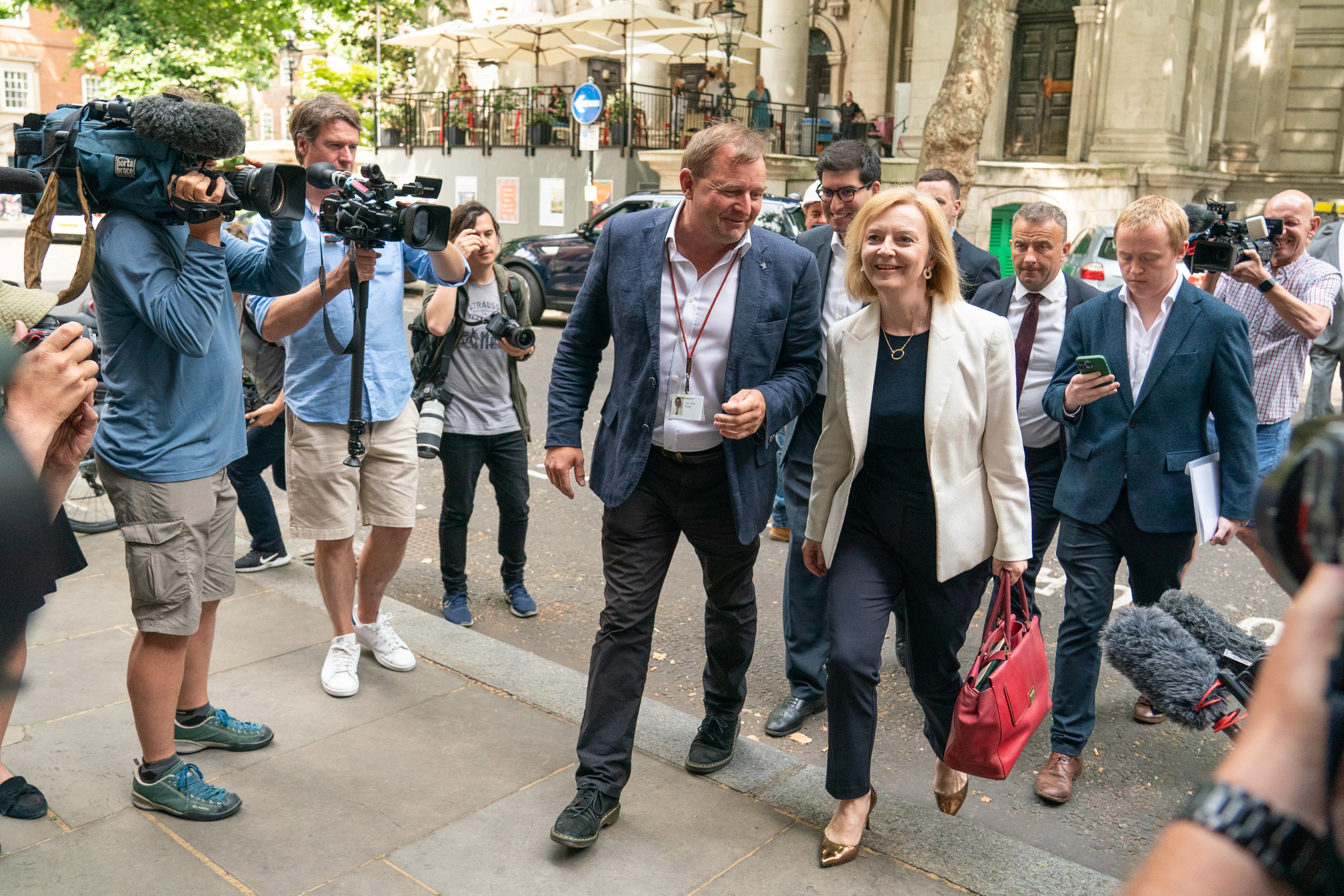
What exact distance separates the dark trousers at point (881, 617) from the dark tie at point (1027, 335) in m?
1.34

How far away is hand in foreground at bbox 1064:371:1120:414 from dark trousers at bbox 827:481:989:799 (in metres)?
0.81

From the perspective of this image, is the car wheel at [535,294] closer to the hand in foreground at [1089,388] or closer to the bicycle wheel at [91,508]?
the bicycle wheel at [91,508]

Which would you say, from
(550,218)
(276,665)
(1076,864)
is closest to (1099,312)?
(1076,864)

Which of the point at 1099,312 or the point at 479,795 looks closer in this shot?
the point at 479,795

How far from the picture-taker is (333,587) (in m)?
4.43

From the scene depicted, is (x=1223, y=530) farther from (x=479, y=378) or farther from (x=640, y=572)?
(x=479, y=378)

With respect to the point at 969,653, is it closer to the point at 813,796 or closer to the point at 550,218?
the point at 813,796

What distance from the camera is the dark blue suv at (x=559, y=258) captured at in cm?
1504

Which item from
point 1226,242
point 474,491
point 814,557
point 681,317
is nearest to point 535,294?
point 474,491

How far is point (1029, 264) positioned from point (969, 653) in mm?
1747

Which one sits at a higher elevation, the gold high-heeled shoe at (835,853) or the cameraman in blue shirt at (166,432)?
the cameraman in blue shirt at (166,432)

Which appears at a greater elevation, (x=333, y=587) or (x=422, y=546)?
(x=333, y=587)

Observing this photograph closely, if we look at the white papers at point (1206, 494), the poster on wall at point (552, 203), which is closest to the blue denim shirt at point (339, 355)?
the white papers at point (1206, 494)

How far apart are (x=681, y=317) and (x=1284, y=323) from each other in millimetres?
3257
